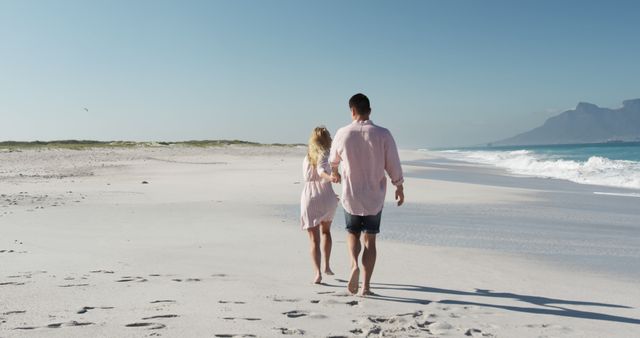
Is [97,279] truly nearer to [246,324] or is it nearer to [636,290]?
[246,324]

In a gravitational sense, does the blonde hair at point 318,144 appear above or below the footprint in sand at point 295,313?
above

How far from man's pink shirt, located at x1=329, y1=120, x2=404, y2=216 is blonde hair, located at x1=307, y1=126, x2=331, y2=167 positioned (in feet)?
1.53

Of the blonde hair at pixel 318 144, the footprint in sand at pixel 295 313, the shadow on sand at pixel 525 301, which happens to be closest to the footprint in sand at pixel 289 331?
the footprint in sand at pixel 295 313

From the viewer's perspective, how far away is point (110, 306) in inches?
165

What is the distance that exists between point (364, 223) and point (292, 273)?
1182mm

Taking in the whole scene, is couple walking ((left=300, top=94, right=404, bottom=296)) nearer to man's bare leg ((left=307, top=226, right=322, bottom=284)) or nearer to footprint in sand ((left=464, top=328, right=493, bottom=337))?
man's bare leg ((left=307, top=226, right=322, bottom=284))

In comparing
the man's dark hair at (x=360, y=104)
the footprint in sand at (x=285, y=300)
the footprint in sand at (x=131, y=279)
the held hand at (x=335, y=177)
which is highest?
the man's dark hair at (x=360, y=104)

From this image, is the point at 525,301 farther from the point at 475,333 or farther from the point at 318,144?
the point at 318,144

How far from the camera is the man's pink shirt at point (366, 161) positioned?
4.91 meters

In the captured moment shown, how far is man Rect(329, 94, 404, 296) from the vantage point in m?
4.91

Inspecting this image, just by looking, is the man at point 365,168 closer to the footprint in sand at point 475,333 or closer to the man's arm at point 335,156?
the man's arm at point 335,156

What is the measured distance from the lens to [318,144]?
5473mm

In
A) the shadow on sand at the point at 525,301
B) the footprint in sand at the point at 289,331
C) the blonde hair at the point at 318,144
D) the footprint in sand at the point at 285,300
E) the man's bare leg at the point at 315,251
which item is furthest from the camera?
the blonde hair at the point at 318,144

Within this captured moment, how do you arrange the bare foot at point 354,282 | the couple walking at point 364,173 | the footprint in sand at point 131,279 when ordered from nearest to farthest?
the bare foot at point 354,282 → the couple walking at point 364,173 → the footprint in sand at point 131,279
